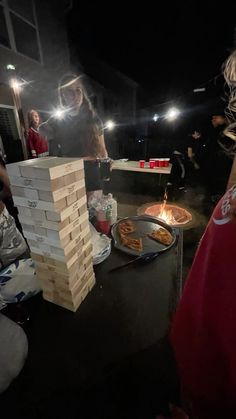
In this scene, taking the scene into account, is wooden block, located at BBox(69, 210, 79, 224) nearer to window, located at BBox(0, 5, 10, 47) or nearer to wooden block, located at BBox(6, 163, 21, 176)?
wooden block, located at BBox(6, 163, 21, 176)

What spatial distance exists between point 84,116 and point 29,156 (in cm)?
308

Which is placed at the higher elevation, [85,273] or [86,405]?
[85,273]

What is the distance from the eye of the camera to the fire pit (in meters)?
2.08

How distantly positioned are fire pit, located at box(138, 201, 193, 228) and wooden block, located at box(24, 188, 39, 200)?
4.66 feet

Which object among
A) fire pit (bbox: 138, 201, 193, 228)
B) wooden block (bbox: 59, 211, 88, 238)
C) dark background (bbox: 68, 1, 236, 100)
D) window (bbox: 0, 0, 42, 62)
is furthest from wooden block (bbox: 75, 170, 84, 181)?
window (bbox: 0, 0, 42, 62)

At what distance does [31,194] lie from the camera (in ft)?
3.00

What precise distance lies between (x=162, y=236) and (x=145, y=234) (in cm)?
15

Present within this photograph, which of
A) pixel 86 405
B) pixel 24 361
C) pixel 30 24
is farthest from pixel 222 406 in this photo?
pixel 30 24

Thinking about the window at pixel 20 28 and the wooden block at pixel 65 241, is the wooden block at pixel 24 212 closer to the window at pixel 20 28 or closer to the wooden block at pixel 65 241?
the wooden block at pixel 65 241

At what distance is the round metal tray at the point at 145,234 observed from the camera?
1.46m

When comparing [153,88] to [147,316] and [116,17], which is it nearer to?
[116,17]

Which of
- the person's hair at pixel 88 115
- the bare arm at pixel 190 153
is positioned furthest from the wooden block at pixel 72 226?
the bare arm at pixel 190 153

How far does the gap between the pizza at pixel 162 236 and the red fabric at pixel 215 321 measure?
872 millimetres

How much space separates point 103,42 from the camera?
4.10 m
